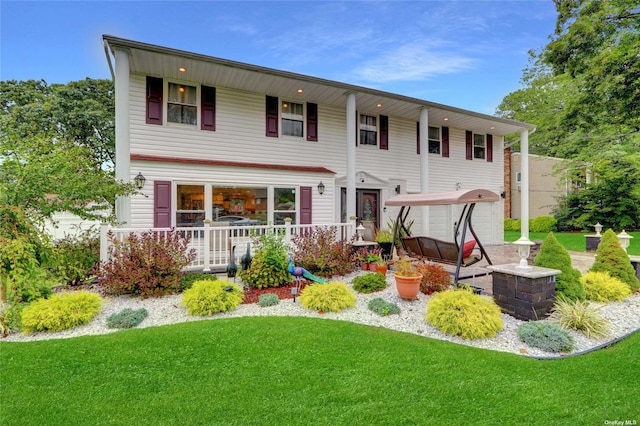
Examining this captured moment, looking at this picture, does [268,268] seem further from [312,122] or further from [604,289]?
[312,122]

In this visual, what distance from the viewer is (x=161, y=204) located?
805 centimetres

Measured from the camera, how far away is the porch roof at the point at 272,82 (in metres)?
7.37

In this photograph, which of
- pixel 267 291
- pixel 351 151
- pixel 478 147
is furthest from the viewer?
pixel 478 147

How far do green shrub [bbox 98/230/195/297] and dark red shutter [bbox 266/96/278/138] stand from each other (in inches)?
200

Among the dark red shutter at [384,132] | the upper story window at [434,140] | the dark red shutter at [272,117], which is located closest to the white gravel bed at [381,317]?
the dark red shutter at [272,117]

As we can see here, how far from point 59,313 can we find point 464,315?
16.9 feet

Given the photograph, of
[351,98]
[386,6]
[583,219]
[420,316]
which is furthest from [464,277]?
[583,219]

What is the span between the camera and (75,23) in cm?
779

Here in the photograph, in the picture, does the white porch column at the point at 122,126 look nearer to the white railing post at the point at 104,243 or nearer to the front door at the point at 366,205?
the white railing post at the point at 104,243

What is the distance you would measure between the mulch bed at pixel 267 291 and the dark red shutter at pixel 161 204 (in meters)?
3.64

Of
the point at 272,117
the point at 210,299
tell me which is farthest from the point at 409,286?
the point at 272,117

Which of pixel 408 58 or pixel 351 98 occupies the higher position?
pixel 408 58

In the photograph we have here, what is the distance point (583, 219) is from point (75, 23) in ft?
80.2

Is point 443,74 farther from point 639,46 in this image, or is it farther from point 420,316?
point 420,316
